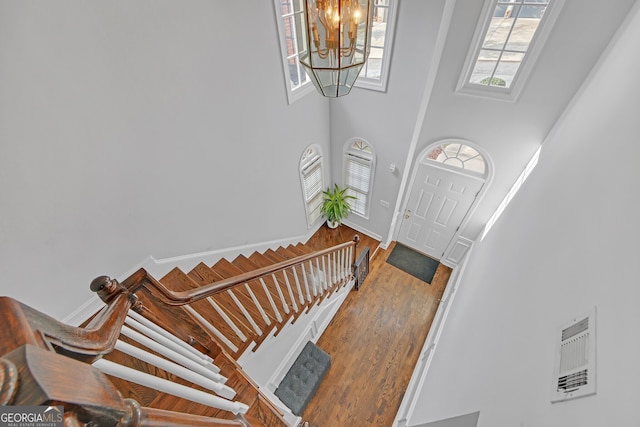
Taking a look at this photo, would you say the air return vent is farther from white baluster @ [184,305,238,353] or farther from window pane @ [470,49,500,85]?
window pane @ [470,49,500,85]

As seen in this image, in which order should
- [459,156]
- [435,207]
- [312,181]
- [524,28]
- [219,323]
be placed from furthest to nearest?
[312,181] < [435,207] < [459,156] < [524,28] < [219,323]

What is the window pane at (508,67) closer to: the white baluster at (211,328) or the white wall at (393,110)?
the white wall at (393,110)

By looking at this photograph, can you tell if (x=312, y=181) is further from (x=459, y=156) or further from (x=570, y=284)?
(x=570, y=284)

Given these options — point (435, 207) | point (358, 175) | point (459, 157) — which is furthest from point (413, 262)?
point (459, 157)

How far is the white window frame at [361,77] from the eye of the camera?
109 inches

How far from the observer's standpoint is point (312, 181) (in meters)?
4.75

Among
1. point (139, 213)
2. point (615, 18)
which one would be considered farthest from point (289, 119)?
point (615, 18)

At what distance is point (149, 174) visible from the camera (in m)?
2.06

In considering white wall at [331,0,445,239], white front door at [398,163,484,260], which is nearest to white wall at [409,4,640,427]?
white wall at [331,0,445,239]

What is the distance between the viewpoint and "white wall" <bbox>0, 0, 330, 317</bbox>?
4.56 feet

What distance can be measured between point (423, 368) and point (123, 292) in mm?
3541

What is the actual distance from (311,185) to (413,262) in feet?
8.09

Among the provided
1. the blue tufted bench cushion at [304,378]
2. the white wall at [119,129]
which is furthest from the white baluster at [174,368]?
the blue tufted bench cushion at [304,378]

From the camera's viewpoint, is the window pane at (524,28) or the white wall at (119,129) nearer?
the white wall at (119,129)
